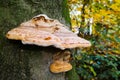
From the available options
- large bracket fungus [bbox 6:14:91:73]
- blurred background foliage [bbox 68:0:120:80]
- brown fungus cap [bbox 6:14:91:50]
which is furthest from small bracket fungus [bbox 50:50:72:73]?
blurred background foliage [bbox 68:0:120:80]

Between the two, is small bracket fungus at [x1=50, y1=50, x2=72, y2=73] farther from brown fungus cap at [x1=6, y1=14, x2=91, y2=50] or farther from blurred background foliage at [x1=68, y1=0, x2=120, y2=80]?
blurred background foliage at [x1=68, y1=0, x2=120, y2=80]

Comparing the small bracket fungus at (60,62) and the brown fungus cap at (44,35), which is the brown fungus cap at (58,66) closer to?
the small bracket fungus at (60,62)

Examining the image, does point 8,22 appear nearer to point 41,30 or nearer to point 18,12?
point 18,12

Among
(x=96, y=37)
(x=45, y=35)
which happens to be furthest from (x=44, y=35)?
(x=96, y=37)

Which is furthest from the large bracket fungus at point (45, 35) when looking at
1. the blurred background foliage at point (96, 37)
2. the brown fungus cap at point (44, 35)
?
the blurred background foliage at point (96, 37)

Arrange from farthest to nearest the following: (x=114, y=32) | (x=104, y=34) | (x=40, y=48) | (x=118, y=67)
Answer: (x=118, y=67)
(x=114, y=32)
(x=104, y=34)
(x=40, y=48)

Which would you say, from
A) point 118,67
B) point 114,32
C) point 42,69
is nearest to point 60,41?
point 42,69

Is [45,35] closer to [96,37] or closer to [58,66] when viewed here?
[58,66]
